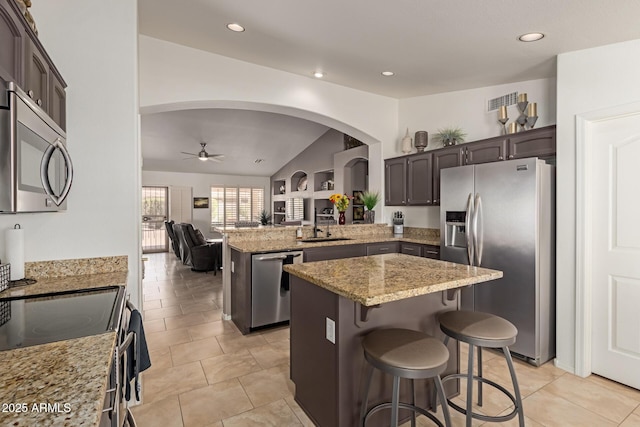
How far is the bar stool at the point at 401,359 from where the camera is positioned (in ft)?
4.70

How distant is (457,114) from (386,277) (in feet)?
10.6

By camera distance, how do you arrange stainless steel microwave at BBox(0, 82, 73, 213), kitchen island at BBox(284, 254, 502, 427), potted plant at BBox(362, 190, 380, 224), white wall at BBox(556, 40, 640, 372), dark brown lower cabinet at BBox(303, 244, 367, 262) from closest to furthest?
stainless steel microwave at BBox(0, 82, 73, 213) → kitchen island at BBox(284, 254, 502, 427) → white wall at BBox(556, 40, 640, 372) → dark brown lower cabinet at BBox(303, 244, 367, 262) → potted plant at BBox(362, 190, 380, 224)

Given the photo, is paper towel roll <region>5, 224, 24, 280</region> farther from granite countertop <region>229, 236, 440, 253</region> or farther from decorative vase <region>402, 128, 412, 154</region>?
decorative vase <region>402, 128, 412, 154</region>

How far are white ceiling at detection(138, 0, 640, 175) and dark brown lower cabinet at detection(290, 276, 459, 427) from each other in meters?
2.13

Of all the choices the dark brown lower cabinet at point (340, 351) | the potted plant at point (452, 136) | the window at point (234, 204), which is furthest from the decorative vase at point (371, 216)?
the window at point (234, 204)

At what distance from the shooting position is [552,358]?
9.57 ft

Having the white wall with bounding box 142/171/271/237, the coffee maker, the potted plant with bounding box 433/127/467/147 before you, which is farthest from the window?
the potted plant with bounding box 433/127/467/147

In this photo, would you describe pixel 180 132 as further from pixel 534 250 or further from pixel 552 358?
pixel 552 358

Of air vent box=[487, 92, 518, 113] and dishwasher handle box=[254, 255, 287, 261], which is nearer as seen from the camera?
dishwasher handle box=[254, 255, 287, 261]

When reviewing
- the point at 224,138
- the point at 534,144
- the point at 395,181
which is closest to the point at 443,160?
the point at 395,181

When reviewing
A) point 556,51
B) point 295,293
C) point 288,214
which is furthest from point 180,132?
point 556,51

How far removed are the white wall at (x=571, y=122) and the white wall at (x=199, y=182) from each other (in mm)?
9270

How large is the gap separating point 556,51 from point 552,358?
2.76 m

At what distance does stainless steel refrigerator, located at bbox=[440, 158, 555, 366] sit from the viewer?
280cm
